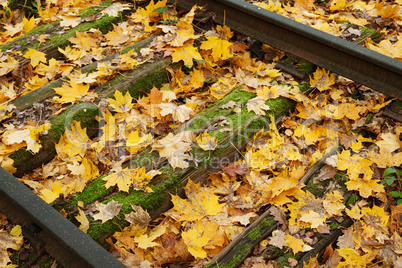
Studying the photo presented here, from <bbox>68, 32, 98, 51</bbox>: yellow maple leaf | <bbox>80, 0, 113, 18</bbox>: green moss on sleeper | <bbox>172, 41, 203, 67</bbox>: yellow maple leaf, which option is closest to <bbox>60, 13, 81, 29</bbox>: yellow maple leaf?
<bbox>80, 0, 113, 18</bbox>: green moss on sleeper

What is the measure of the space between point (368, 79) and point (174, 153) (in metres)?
2.02

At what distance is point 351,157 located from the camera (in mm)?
2949

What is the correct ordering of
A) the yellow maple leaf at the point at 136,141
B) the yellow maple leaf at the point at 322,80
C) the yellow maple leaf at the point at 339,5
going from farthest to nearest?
1. the yellow maple leaf at the point at 339,5
2. the yellow maple leaf at the point at 322,80
3. the yellow maple leaf at the point at 136,141

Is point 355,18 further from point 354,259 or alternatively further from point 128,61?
point 354,259

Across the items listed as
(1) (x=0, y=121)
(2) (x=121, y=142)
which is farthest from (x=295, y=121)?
(1) (x=0, y=121)

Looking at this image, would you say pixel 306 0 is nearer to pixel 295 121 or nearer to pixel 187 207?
pixel 295 121

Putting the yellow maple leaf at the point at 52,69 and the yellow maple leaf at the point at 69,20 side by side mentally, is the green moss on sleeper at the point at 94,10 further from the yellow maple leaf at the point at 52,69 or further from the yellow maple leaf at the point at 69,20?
the yellow maple leaf at the point at 52,69

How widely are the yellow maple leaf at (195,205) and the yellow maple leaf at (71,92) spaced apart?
1.54 m

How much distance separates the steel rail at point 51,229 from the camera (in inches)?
83.0

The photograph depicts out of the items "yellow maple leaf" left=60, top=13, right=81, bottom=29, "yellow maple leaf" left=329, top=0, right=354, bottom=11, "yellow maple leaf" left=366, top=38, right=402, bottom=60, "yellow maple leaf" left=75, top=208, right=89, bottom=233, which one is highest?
"yellow maple leaf" left=329, top=0, right=354, bottom=11

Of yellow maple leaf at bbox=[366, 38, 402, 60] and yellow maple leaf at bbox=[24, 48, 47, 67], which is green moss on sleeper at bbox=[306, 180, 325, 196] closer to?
yellow maple leaf at bbox=[366, 38, 402, 60]

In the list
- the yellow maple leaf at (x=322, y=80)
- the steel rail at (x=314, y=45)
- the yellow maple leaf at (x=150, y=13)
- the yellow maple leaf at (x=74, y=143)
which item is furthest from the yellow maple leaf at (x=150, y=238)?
the yellow maple leaf at (x=150, y=13)

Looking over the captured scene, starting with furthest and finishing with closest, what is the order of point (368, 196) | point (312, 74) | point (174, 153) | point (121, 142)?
point (312, 74) → point (121, 142) → point (174, 153) → point (368, 196)

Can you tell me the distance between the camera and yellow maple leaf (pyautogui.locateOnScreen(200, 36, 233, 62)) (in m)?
3.98
